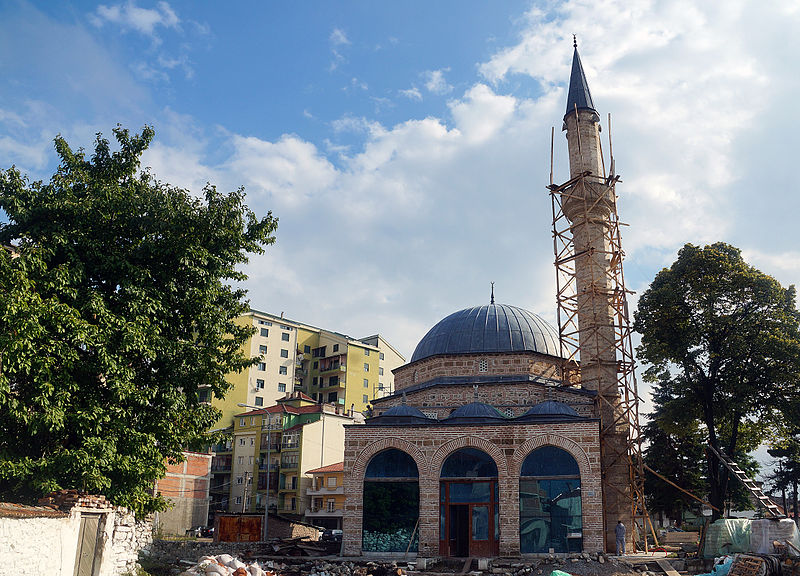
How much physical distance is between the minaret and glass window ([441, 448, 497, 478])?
4.64m

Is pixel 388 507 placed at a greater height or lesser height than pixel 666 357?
lesser

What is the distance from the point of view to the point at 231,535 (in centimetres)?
2491

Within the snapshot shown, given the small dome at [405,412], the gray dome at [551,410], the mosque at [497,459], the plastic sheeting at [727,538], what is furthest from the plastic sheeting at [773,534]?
the small dome at [405,412]

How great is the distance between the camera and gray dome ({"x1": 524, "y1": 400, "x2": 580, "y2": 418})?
69.1 feet

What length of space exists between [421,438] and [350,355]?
104ft

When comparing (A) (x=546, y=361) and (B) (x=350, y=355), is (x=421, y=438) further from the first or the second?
(B) (x=350, y=355)

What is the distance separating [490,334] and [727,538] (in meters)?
10.6

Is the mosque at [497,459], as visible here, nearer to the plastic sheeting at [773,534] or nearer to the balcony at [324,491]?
the plastic sheeting at [773,534]

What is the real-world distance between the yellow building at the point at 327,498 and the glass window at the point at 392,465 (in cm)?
1638

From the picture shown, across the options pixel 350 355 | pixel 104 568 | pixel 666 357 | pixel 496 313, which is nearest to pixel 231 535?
pixel 104 568

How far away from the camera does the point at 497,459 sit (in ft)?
66.9

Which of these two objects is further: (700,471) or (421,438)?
Answer: (700,471)

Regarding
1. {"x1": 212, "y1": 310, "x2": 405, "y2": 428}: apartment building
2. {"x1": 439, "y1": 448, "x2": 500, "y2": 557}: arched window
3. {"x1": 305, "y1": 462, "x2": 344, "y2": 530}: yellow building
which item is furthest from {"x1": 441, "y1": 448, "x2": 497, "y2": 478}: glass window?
{"x1": 212, "y1": 310, "x2": 405, "y2": 428}: apartment building

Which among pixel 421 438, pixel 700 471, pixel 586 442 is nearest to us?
pixel 586 442
